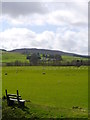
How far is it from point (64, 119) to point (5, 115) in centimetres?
426

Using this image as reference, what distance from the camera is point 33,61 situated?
178 meters

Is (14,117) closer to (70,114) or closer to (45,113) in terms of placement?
(45,113)

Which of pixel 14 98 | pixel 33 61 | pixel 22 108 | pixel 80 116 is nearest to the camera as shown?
pixel 80 116

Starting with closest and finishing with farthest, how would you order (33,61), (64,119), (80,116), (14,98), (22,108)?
1. (64,119)
2. (80,116)
3. (22,108)
4. (14,98)
5. (33,61)

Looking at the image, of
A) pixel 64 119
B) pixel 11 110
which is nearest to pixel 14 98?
pixel 11 110

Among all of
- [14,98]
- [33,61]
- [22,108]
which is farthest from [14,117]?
[33,61]

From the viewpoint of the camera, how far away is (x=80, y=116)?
747 inches

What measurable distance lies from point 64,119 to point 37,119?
1.87 m

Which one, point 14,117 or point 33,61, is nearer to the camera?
point 14,117

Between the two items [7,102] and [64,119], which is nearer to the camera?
[64,119]

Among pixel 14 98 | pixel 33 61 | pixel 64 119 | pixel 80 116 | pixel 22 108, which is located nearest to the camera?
pixel 64 119

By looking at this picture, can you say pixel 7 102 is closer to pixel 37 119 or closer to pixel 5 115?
pixel 5 115

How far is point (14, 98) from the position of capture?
22.2m

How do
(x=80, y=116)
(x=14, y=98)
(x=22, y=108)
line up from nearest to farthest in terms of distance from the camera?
(x=80, y=116) < (x=22, y=108) < (x=14, y=98)
